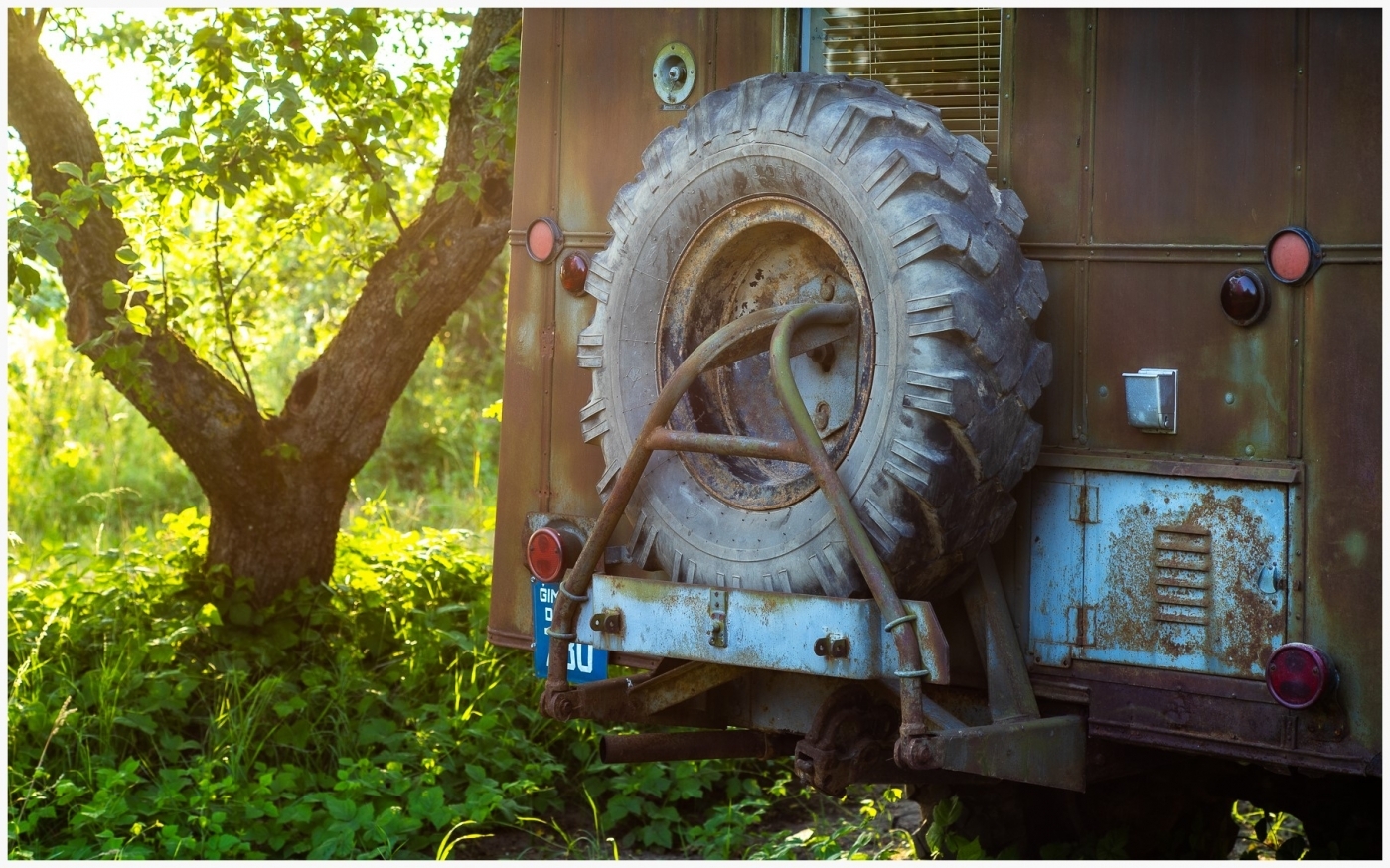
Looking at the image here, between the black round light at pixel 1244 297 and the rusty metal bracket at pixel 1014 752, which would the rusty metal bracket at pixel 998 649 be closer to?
the rusty metal bracket at pixel 1014 752

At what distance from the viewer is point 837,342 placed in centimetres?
347

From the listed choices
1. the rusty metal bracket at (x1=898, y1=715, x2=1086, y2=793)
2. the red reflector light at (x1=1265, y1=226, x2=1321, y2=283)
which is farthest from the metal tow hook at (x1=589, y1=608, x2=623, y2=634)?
the red reflector light at (x1=1265, y1=226, x2=1321, y2=283)

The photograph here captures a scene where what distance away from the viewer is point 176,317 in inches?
236

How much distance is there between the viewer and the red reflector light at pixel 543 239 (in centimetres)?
412

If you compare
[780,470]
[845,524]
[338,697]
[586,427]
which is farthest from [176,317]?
[845,524]

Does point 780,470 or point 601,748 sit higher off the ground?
point 780,470

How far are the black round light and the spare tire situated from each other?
1.27ft

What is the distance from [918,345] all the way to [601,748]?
1.39m

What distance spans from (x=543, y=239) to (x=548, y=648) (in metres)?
1.13

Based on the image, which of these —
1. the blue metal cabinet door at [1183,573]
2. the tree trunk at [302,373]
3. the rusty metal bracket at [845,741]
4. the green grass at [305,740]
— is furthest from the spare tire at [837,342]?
the tree trunk at [302,373]

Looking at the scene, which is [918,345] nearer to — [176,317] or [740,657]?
[740,657]

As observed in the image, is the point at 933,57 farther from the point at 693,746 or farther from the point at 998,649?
the point at 693,746

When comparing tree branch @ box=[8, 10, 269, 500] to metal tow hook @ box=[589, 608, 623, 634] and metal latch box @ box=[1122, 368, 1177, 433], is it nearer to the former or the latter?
metal tow hook @ box=[589, 608, 623, 634]

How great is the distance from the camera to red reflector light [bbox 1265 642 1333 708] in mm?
2998
